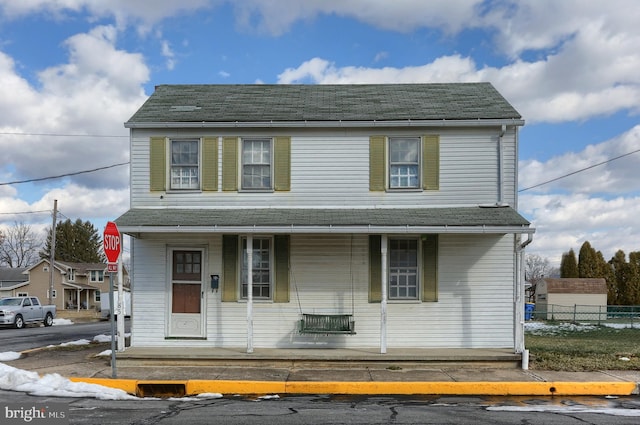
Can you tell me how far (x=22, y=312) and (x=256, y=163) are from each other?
70.7 ft

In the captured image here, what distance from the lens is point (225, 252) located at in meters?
12.9

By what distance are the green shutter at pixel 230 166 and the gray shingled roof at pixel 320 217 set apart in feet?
2.03

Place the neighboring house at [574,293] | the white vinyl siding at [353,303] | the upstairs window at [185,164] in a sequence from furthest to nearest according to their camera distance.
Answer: the neighboring house at [574,293] < the upstairs window at [185,164] < the white vinyl siding at [353,303]

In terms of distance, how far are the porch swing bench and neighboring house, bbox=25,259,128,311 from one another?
46.4m

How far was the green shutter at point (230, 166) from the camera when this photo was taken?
518 inches

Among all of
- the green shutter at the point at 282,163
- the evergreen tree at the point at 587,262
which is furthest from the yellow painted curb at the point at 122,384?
the evergreen tree at the point at 587,262

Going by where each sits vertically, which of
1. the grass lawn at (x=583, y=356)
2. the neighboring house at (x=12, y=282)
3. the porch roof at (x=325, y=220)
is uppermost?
the porch roof at (x=325, y=220)

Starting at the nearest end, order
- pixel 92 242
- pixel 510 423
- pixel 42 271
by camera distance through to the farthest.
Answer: pixel 510 423 → pixel 42 271 → pixel 92 242

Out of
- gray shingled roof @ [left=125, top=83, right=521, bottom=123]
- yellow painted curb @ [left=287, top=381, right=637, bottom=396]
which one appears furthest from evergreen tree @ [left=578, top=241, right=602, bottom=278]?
yellow painted curb @ [left=287, top=381, right=637, bottom=396]

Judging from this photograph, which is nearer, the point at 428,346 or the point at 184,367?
the point at 184,367

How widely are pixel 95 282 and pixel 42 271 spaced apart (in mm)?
5367

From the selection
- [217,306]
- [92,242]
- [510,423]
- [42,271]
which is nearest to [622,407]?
[510,423]

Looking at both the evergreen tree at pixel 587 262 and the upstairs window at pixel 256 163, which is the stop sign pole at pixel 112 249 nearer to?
the upstairs window at pixel 256 163

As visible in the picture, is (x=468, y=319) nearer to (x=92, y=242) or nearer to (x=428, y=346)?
(x=428, y=346)
